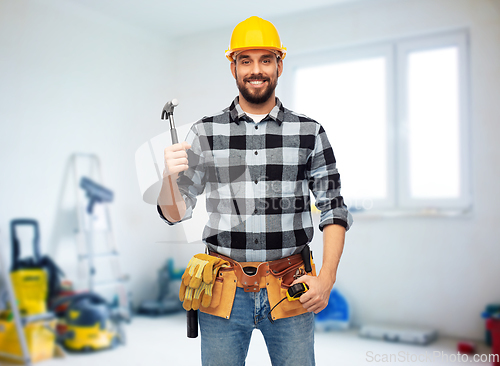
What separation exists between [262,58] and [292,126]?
21 centimetres

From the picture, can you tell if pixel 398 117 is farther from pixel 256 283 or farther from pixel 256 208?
pixel 256 283

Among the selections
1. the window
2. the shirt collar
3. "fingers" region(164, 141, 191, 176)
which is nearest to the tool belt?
"fingers" region(164, 141, 191, 176)

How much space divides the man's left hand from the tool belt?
0.19ft

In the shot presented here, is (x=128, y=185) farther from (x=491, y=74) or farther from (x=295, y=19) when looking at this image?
(x=491, y=74)

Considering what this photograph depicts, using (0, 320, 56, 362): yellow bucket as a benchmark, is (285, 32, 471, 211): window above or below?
above

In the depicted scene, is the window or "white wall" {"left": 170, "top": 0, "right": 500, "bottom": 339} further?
the window

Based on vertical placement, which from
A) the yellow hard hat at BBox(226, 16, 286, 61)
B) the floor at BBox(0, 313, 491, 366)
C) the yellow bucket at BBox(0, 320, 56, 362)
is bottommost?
the floor at BBox(0, 313, 491, 366)

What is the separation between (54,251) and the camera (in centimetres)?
304

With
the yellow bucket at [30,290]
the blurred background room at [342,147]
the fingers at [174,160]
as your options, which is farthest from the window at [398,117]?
the fingers at [174,160]

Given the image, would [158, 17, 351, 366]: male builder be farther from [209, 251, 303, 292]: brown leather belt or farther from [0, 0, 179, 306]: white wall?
[0, 0, 179, 306]: white wall

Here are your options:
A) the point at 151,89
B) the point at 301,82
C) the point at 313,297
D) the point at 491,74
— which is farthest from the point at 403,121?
the point at 313,297

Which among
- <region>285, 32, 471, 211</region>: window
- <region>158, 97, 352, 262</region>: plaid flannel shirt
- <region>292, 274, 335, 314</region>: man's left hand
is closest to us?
<region>292, 274, 335, 314</region>: man's left hand

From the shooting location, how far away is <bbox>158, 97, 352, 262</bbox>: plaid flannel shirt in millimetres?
1158

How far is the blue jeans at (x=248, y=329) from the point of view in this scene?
43.7 inches
